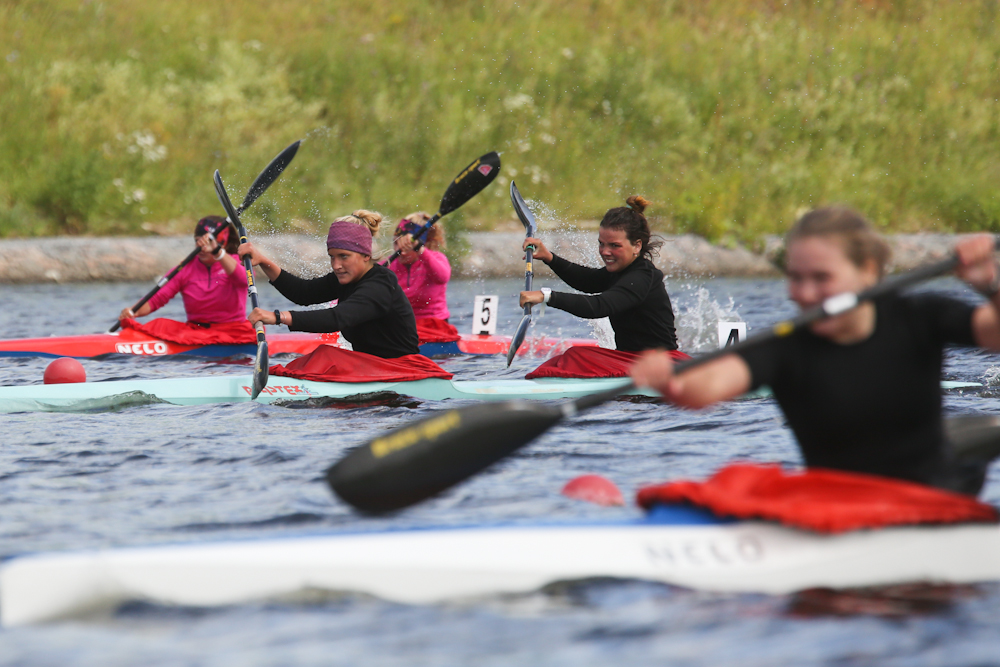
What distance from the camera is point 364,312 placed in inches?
259

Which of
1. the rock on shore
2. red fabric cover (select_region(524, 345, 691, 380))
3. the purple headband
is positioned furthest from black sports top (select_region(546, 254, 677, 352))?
the rock on shore

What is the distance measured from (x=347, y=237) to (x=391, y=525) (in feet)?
9.17

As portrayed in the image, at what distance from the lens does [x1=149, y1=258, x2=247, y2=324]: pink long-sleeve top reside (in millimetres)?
9500

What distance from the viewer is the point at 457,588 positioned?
10.4 feet

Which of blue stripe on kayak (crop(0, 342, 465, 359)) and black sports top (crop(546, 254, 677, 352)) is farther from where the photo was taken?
blue stripe on kayak (crop(0, 342, 465, 359))

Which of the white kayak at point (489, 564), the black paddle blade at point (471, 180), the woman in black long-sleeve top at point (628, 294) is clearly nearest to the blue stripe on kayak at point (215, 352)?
the black paddle blade at point (471, 180)

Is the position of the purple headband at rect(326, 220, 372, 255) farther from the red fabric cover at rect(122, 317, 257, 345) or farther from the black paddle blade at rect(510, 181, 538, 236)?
the red fabric cover at rect(122, 317, 257, 345)

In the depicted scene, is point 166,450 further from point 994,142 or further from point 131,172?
point 994,142

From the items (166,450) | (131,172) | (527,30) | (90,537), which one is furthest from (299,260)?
(90,537)

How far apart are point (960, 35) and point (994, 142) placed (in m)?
3.43

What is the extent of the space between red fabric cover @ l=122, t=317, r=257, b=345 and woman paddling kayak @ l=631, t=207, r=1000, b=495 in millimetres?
7019

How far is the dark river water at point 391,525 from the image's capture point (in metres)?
2.86

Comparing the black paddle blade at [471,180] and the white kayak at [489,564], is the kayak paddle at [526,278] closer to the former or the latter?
the black paddle blade at [471,180]

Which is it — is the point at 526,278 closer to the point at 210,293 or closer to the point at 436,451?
the point at 210,293
